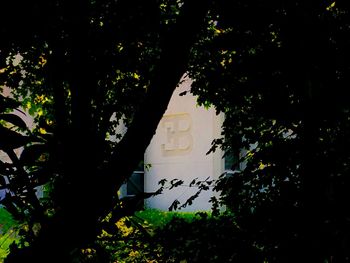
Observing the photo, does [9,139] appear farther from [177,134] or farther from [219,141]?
[177,134]

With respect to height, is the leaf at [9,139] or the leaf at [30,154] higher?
the leaf at [9,139]

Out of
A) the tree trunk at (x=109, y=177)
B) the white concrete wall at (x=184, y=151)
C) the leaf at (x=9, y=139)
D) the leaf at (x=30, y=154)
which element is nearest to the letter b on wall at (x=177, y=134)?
the white concrete wall at (x=184, y=151)

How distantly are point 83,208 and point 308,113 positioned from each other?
1113 mm

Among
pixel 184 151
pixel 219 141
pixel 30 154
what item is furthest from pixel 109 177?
pixel 184 151

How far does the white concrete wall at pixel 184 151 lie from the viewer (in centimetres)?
1443

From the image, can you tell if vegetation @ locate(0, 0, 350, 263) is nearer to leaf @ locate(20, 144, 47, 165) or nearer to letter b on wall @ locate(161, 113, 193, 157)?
leaf @ locate(20, 144, 47, 165)

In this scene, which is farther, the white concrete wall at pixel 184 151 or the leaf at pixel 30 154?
the white concrete wall at pixel 184 151

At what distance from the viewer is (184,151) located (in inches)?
600

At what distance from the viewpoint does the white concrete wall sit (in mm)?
14430

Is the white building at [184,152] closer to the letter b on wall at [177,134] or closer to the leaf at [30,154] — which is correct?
the letter b on wall at [177,134]

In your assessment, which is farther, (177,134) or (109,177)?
(177,134)

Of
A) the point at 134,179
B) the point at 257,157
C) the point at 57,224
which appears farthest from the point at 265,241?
the point at 134,179

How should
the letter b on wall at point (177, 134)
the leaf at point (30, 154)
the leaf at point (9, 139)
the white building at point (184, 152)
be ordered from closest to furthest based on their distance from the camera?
the leaf at point (9, 139), the leaf at point (30, 154), the white building at point (184, 152), the letter b on wall at point (177, 134)

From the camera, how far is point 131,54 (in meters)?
3.46
